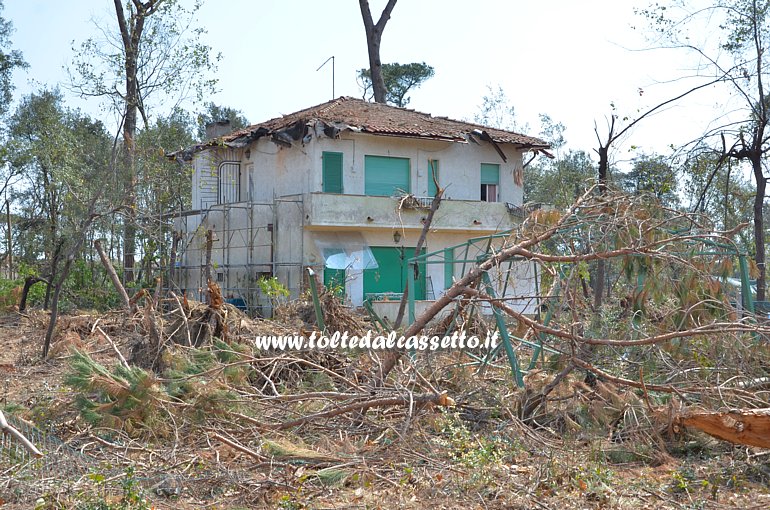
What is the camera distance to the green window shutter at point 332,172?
2311 centimetres

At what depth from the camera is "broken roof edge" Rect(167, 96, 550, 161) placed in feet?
74.7

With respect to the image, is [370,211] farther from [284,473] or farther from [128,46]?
[284,473]

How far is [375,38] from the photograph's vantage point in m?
27.1

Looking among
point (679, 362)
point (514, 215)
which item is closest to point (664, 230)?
point (679, 362)

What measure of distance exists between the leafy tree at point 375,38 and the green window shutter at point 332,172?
4.56m

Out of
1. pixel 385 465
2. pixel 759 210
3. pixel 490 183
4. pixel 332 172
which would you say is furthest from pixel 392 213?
pixel 385 465

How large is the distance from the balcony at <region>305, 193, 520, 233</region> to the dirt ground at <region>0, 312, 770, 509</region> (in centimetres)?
1357

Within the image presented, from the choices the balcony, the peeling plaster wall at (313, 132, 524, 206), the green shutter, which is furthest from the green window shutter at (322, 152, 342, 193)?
the green shutter

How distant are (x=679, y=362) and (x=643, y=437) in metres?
0.83

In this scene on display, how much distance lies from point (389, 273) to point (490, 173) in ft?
15.7

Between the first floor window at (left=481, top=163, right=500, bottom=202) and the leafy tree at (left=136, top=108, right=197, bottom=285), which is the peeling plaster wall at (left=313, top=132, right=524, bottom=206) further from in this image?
the leafy tree at (left=136, top=108, right=197, bottom=285)

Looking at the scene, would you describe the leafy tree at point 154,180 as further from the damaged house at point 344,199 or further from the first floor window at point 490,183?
the first floor window at point 490,183

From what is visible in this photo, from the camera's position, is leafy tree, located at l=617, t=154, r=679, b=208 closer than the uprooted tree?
No

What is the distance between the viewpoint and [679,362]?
741 cm
